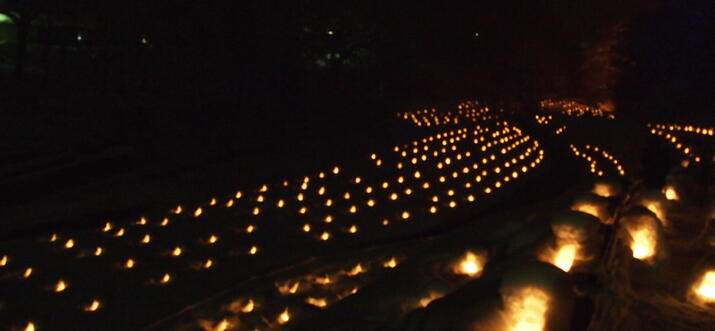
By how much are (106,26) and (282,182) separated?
5874 millimetres

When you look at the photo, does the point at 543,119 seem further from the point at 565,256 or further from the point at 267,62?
the point at 565,256

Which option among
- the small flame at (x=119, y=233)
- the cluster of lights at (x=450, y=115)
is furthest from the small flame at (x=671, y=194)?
the cluster of lights at (x=450, y=115)

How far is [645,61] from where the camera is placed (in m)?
34.9

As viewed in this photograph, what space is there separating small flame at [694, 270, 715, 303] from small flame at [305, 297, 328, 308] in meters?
2.71

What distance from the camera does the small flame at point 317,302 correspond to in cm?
525

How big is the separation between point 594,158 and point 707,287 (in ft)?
34.9

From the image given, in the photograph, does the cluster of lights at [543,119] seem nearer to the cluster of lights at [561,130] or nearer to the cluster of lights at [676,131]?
the cluster of lights at [561,130]

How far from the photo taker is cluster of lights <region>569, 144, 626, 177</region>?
476 inches

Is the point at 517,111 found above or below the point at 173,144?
below

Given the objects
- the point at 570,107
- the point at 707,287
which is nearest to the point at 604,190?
the point at 707,287

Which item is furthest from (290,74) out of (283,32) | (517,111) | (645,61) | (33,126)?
(645,61)

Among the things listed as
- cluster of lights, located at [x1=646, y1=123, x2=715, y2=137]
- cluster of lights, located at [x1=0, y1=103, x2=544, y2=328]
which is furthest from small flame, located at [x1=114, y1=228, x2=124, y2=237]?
cluster of lights, located at [x1=646, y1=123, x2=715, y2=137]

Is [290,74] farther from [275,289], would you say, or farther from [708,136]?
[708,136]

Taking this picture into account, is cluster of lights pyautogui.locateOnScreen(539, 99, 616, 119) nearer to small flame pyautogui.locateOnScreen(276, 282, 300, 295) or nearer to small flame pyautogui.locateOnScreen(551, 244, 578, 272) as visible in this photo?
small flame pyautogui.locateOnScreen(276, 282, 300, 295)
